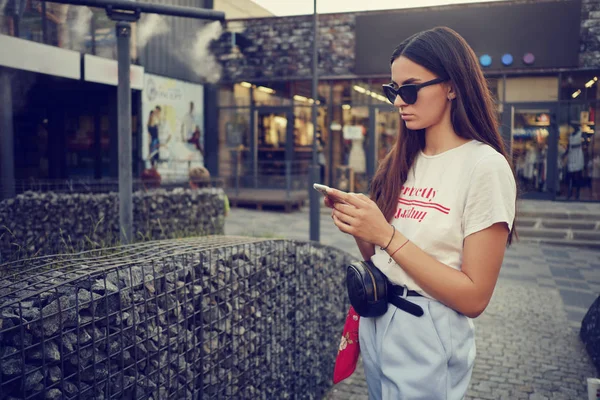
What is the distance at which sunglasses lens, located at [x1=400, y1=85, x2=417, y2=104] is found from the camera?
76.3 inches

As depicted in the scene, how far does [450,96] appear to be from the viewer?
197 cm

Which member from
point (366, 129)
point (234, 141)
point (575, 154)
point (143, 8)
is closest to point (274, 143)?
point (234, 141)

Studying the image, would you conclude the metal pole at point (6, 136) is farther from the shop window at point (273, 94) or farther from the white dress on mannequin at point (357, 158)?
the white dress on mannequin at point (357, 158)

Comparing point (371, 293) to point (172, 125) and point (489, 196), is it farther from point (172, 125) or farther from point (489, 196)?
point (172, 125)

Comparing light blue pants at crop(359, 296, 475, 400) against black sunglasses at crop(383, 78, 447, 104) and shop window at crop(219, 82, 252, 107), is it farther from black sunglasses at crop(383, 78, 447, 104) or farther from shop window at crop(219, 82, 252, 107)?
shop window at crop(219, 82, 252, 107)

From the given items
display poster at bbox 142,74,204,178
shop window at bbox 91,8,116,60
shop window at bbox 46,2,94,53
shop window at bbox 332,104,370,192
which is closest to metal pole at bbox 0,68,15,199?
shop window at bbox 46,2,94,53

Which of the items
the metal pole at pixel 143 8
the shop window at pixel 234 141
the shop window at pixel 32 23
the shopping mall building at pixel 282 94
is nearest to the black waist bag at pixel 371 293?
the metal pole at pixel 143 8

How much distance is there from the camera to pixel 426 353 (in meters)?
1.86

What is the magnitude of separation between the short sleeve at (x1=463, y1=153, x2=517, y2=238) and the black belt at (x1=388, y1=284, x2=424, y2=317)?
0.29 metres

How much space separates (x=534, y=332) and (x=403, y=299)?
4757mm

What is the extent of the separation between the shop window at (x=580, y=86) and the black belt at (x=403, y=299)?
1609 centimetres

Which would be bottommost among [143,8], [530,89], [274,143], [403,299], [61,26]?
[403,299]

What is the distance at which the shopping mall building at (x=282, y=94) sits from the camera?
15.6 m

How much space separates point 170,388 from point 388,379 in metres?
1.06
